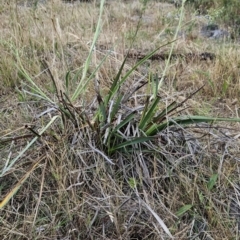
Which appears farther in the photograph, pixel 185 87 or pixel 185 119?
pixel 185 87

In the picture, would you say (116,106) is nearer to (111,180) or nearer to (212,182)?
(111,180)

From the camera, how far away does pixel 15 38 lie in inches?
100

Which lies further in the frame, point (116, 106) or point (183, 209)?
point (116, 106)

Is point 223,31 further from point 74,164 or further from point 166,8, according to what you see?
point 74,164

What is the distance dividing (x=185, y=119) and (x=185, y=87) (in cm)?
90

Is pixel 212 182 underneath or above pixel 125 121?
underneath

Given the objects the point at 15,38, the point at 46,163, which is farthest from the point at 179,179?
the point at 15,38

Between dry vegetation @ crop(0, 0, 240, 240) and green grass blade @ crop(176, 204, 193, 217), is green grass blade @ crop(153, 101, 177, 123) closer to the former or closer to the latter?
dry vegetation @ crop(0, 0, 240, 240)

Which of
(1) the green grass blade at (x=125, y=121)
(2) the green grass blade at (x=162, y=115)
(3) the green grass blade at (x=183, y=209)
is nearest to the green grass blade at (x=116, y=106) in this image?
(1) the green grass blade at (x=125, y=121)

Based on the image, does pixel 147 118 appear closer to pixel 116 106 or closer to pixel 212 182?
pixel 116 106

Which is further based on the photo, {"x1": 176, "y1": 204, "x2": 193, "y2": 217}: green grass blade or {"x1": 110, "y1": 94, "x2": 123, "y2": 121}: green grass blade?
{"x1": 110, "y1": 94, "x2": 123, "y2": 121}: green grass blade

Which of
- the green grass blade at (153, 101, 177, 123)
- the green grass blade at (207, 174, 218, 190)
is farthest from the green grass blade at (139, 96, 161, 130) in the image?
the green grass blade at (207, 174, 218, 190)

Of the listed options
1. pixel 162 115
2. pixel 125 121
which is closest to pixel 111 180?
pixel 125 121

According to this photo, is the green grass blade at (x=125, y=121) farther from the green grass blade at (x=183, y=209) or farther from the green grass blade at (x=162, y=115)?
the green grass blade at (x=183, y=209)
